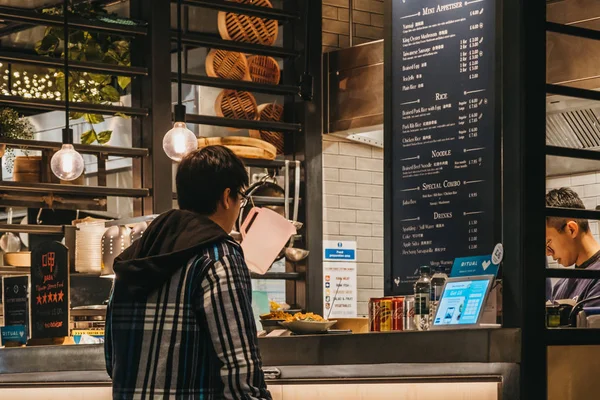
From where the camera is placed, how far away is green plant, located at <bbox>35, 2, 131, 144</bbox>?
7.66 metres

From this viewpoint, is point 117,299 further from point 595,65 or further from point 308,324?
point 595,65

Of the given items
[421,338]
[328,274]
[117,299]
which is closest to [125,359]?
[117,299]

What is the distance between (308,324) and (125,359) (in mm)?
1706

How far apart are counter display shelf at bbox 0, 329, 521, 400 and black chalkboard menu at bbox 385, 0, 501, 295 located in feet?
2.42

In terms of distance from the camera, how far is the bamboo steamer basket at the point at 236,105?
8.09m

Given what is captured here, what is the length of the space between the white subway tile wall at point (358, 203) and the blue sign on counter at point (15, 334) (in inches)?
125

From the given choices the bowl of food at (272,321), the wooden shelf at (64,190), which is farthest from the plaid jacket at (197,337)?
the wooden shelf at (64,190)

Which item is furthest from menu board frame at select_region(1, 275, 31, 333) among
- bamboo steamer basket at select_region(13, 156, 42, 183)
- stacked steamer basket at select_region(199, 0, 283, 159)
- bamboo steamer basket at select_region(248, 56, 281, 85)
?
bamboo steamer basket at select_region(248, 56, 281, 85)

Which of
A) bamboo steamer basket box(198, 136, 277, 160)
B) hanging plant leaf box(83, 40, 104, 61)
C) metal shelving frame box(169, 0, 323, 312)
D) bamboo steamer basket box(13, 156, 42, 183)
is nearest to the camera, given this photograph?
bamboo steamer basket box(13, 156, 42, 183)

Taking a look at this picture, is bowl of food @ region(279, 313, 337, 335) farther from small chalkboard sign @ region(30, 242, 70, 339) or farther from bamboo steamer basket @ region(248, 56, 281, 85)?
bamboo steamer basket @ region(248, 56, 281, 85)

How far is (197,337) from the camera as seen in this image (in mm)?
2566

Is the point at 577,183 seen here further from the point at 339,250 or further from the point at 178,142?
the point at 339,250

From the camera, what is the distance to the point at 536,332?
11.6 ft

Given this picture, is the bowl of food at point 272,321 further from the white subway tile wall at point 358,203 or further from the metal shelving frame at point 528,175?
the white subway tile wall at point 358,203
